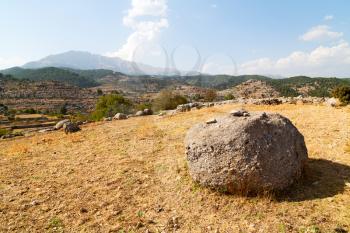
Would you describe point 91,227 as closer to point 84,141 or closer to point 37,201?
point 37,201

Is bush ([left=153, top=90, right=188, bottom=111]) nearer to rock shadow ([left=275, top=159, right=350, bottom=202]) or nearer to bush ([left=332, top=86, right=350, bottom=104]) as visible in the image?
bush ([left=332, top=86, right=350, bottom=104])

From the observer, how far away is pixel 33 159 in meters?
16.4

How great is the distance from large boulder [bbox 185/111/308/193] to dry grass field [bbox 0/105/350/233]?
43 centimetres

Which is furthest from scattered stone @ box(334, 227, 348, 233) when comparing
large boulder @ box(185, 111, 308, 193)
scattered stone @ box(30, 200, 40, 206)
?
scattered stone @ box(30, 200, 40, 206)

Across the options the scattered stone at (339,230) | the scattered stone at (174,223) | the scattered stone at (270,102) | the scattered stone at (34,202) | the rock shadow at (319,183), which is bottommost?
the scattered stone at (34,202)

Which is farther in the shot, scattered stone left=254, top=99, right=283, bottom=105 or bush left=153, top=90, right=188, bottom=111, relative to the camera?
bush left=153, top=90, right=188, bottom=111

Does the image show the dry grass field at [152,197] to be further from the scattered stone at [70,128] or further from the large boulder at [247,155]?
the scattered stone at [70,128]

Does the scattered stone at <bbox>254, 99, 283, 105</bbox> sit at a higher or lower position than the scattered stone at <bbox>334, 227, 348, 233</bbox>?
higher

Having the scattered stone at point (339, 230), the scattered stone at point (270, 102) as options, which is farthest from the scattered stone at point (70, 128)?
the scattered stone at point (339, 230)

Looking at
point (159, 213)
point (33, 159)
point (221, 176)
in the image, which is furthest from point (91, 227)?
point (33, 159)

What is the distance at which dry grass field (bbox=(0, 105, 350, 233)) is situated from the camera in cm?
864

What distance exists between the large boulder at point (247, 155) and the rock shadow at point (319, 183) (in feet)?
1.00

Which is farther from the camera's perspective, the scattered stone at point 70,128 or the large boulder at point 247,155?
the scattered stone at point 70,128

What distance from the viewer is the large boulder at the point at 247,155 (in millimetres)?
9680
